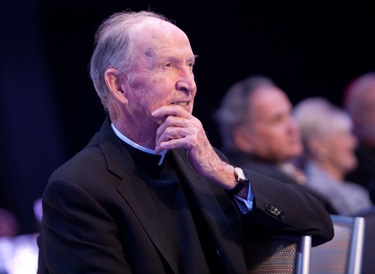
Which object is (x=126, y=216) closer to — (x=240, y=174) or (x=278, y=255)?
(x=240, y=174)

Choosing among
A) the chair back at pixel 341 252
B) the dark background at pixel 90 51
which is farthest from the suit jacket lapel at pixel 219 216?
the dark background at pixel 90 51

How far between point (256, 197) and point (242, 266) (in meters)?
0.24

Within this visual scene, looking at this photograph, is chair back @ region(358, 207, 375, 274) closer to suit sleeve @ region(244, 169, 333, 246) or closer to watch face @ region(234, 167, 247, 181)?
suit sleeve @ region(244, 169, 333, 246)

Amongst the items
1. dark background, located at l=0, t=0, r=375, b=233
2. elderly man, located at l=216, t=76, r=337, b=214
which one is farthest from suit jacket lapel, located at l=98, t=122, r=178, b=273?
dark background, located at l=0, t=0, r=375, b=233

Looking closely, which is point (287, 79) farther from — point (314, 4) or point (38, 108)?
point (38, 108)

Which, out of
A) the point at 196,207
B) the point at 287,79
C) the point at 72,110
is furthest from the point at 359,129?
the point at 196,207

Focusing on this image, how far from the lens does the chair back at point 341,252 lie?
9.54 feet

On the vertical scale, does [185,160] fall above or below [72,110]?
above

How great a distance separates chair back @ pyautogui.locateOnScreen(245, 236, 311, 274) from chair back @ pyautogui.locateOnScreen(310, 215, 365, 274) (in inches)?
14.6

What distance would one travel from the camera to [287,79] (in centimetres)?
802

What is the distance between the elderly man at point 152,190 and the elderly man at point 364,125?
3.33 m

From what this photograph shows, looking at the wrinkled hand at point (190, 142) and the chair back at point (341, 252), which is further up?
the wrinkled hand at point (190, 142)

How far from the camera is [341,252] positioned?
298cm

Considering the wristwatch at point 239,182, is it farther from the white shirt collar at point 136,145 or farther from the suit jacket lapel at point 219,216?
the white shirt collar at point 136,145
